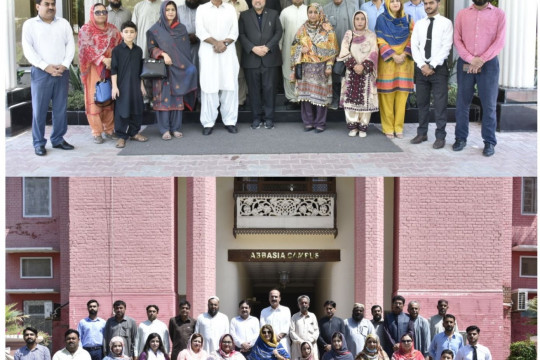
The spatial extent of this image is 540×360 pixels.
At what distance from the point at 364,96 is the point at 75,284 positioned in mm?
3736

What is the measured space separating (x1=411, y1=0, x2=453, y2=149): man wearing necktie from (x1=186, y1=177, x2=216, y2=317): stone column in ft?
8.90

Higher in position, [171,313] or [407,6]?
[407,6]

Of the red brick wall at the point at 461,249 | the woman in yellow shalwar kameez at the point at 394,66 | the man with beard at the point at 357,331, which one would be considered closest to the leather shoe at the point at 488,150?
the woman in yellow shalwar kameez at the point at 394,66

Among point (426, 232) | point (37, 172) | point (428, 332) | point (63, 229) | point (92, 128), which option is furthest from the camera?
point (63, 229)

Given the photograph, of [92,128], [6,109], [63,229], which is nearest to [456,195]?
Answer: [92,128]

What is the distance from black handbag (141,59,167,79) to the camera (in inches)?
395

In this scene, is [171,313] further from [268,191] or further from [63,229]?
[63,229]

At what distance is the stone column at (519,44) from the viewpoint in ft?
35.0

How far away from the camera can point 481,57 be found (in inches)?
374

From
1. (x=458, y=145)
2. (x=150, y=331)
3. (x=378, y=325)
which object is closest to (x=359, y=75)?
(x=458, y=145)

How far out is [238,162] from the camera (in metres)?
9.48

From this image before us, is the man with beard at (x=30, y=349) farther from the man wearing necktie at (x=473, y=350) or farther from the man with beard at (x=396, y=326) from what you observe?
the man wearing necktie at (x=473, y=350)

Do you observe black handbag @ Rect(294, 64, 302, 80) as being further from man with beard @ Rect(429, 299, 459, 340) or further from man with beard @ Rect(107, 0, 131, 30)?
man with beard @ Rect(429, 299, 459, 340)

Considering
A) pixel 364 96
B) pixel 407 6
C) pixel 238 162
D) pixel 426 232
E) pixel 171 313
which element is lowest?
pixel 171 313
